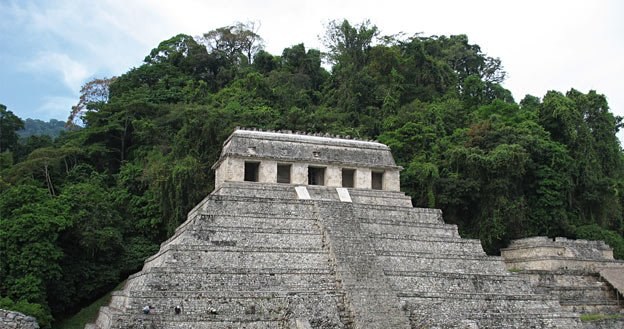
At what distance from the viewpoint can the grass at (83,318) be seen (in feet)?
72.8

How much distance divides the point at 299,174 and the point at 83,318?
9529 mm

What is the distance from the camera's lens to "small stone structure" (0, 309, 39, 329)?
15.8 meters

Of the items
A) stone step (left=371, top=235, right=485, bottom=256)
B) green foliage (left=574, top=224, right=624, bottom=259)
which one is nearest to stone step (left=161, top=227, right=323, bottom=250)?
stone step (left=371, top=235, right=485, bottom=256)

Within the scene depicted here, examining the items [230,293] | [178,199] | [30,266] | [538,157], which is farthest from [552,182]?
[30,266]

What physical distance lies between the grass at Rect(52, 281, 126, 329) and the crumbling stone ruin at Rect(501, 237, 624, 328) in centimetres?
1601

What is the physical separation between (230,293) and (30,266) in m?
8.65

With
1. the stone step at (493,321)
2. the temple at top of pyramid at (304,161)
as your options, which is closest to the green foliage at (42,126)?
the temple at top of pyramid at (304,161)

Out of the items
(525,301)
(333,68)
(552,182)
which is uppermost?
(333,68)

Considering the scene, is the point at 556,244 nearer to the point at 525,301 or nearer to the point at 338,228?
the point at 525,301

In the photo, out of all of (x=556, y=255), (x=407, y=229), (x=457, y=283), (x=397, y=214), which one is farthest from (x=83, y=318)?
(x=556, y=255)

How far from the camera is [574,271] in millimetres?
25172

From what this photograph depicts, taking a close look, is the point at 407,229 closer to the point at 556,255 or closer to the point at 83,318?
the point at 556,255

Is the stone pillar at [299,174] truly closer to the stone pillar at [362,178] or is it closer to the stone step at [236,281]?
the stone pillar at [362,178]

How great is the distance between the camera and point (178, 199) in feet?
85.6
